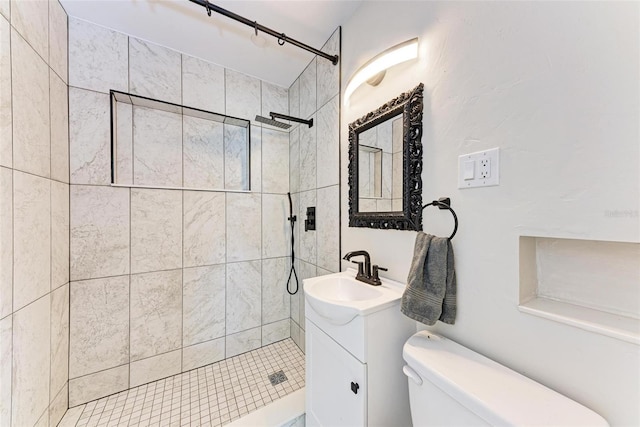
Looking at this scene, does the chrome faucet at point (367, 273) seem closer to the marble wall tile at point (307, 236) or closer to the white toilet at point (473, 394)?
the white toilet at point (473, 394)

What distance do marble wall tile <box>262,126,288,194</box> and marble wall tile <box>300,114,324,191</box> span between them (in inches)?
10.0

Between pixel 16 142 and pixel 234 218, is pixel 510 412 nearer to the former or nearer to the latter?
pixel 234 218

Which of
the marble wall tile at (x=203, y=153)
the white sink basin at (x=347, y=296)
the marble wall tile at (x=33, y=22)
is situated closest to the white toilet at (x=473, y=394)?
the white sink basin at (x=347, y=296)

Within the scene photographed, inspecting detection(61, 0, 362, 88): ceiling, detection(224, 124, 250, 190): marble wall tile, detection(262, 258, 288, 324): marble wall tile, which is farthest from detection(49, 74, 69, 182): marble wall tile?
detection(262, 258, 288, 324): marble wall tile

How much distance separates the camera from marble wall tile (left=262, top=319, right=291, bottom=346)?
2057 millimetres

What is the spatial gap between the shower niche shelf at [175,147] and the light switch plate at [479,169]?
166cm

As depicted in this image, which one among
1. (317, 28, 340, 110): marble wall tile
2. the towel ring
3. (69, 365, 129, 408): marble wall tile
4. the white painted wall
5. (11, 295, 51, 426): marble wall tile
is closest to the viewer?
the white painted wall

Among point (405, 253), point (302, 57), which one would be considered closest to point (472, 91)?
point (405, 253)

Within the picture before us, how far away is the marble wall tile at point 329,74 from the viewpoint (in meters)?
1.54

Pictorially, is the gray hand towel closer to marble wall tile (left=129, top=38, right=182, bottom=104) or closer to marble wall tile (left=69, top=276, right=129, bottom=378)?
marble wall tile (left=69, top=276, right=129, bottom=378)

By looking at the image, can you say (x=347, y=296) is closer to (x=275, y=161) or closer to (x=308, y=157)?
(x=308, y=157)

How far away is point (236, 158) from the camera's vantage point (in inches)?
79.5

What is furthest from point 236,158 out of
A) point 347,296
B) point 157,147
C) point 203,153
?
point 347,296

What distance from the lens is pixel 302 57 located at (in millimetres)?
1797
